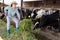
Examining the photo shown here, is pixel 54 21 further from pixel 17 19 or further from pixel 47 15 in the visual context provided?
pixel 17 19

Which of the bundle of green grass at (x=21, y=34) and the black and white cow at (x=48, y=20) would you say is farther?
the black and white cow at (x=48, y=20)

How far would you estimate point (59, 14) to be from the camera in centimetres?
770

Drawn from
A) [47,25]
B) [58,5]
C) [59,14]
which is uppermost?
[58,5]

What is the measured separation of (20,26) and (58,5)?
161 cm

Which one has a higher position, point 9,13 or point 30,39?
point 9,13

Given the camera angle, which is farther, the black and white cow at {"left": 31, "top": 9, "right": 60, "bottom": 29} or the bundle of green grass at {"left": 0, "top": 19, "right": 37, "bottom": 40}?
the black and white cow at {"left": 31, "top": 9, "right": 60, "bottom": 29}

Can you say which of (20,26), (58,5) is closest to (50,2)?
(58,5)

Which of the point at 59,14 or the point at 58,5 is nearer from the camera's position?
the point at 58,5

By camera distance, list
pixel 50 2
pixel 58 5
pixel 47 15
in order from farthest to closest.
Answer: pixel 47 15 < pixel 50 2 < pixel 58 5

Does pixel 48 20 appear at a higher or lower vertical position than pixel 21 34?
lower

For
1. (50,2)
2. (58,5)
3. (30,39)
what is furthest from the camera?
(50,2)

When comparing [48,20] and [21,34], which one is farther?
[48,20]

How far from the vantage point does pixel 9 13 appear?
5.64 m

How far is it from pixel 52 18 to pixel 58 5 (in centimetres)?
150
